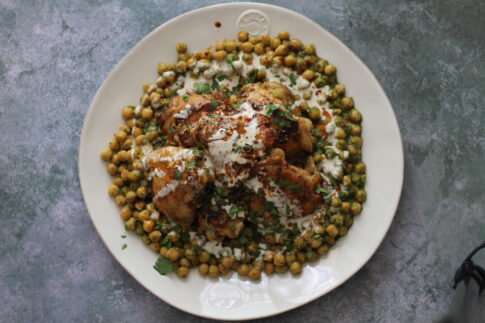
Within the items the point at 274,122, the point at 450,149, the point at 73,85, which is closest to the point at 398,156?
the point at 450,149

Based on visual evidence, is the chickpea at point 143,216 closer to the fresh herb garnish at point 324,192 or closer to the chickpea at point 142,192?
the chickpea at point 142,192

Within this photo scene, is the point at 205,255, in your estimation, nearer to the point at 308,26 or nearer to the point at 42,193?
the point at 42,193

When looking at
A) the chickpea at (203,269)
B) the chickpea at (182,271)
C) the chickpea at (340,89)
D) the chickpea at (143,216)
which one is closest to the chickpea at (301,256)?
the chickpea at (203,269)

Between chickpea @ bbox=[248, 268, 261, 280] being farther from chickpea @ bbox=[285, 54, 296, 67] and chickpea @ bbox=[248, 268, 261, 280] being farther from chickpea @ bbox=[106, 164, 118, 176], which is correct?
chickpea @ bbox=[285, 54, 296, 67]

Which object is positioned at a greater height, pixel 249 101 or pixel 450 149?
pixel 249 101

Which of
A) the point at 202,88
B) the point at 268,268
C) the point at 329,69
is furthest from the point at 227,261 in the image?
the point at 329,69

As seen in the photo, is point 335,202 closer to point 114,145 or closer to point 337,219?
point 337,219
